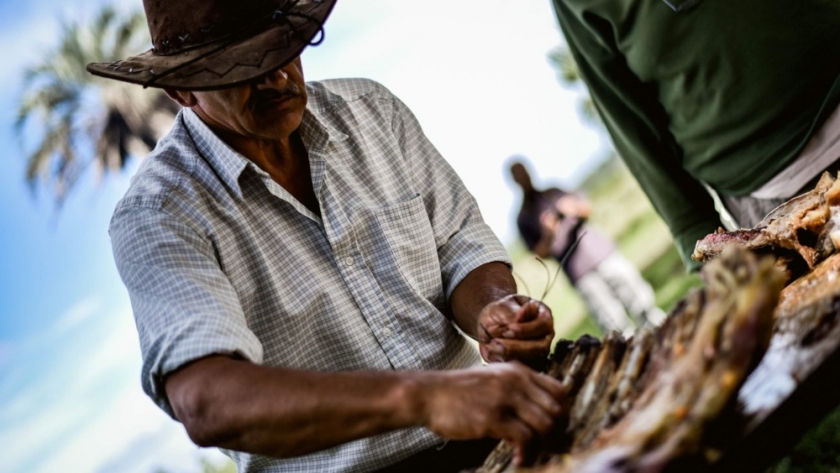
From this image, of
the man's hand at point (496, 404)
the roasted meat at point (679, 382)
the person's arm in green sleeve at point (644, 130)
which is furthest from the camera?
the person's arm in green sleeve at point (644, 130)

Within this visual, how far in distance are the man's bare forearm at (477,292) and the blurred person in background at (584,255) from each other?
5.02 m

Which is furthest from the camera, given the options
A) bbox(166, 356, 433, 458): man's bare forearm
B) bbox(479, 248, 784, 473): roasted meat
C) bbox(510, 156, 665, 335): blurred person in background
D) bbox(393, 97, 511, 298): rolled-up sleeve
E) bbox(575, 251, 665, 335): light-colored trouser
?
bbox(575, 251, 665, 335): light-colored trouser

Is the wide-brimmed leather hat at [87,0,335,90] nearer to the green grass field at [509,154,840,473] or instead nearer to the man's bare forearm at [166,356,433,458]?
the man's bare forearm at [166,356,433,458]

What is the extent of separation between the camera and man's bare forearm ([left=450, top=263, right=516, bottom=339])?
2553 mm

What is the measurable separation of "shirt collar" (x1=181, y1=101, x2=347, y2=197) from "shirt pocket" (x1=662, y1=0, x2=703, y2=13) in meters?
1.48

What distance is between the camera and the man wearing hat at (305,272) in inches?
69.4

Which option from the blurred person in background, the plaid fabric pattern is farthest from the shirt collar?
the blurred person in background

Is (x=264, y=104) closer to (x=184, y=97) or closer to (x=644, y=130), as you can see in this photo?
(x=184, y=97)

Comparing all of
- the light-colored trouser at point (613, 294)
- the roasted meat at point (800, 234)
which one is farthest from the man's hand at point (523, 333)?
the light-colored trouser at point (613, 294)

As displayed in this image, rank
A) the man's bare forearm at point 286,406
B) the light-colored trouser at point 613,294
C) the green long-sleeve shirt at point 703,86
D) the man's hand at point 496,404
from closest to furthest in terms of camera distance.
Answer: the man's hand at point 496,404, the man's bare forearm at point 286,406, the green long-sleeve shirt at point 703,86, the light-colored trouser at point 613,294

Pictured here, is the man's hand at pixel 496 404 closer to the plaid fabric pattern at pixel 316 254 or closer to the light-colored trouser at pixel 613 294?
the plaid fabric pattern at pixel 316 254

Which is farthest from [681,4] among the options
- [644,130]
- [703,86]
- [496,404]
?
[496,404]

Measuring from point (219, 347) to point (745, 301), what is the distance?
1214 millimetres

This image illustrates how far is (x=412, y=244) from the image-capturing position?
2.68 metres
